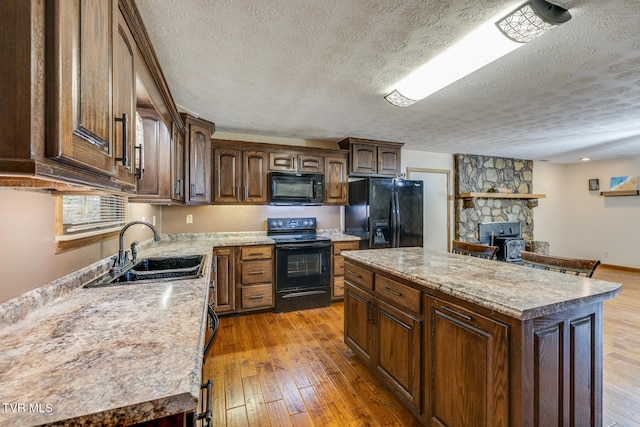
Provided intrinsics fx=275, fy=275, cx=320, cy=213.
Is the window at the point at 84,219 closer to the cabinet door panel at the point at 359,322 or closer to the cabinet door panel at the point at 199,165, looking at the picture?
the cabinet door panel at the point at 199,165

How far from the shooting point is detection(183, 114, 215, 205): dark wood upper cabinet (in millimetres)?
3020

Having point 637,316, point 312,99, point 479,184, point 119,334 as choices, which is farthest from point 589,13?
point 479,184

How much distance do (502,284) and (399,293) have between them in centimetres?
56

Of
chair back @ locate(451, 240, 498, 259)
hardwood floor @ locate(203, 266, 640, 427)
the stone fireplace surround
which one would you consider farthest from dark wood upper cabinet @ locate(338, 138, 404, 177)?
hardwood floor @ locate(203, 266, 640, 427)

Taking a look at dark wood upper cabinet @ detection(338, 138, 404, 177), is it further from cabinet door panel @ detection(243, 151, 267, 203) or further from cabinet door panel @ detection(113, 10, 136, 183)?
cabinet door panel @ detection(113, 10, 136, 183)

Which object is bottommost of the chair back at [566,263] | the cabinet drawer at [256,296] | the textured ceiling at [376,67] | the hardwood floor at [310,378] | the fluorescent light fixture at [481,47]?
the hardwood floor at [310,378]

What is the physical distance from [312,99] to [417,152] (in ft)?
9.99

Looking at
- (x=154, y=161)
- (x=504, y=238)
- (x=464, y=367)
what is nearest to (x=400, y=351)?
(x=464, y=367)

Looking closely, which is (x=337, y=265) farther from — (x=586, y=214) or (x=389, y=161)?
(x=586, y=214)

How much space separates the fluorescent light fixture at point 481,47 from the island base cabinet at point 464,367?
1.55 m

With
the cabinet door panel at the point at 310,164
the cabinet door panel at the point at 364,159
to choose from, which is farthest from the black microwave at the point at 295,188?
the cabinet door panel at the point at 364,159

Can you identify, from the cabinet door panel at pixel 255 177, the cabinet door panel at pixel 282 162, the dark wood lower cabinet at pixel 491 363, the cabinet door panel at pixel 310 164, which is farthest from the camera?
the cabinet door panel at pixel 310 164

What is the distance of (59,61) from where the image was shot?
623mm

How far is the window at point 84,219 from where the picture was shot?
1369 millimetres
